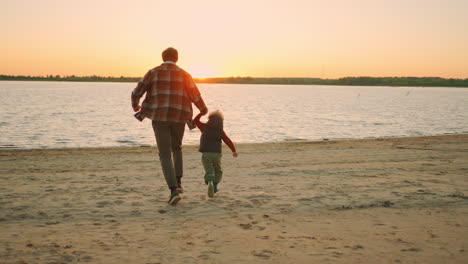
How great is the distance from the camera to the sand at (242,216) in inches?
165

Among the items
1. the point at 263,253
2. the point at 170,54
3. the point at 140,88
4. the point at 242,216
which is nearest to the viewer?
the point at 263,253

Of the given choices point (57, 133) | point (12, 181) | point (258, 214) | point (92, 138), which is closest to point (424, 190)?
point (258, 214)

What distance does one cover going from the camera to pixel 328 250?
4.29 meters

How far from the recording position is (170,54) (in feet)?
19.4

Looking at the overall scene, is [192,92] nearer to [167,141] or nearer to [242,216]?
[167,141]

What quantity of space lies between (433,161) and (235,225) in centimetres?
735

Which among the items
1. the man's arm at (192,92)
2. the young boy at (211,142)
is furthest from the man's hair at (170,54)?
the young boy at (211,142)

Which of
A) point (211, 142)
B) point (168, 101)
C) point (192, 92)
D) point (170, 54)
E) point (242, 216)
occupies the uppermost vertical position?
point (170, 54)

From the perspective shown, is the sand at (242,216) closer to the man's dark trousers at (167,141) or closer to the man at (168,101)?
the man's dark trousers at (167,141)

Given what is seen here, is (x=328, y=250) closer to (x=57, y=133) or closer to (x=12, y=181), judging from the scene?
(x=12, y=181)

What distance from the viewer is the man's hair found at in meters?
5.88

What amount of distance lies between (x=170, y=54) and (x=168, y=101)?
675mm

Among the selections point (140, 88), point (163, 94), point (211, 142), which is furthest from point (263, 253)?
point (140, 88)

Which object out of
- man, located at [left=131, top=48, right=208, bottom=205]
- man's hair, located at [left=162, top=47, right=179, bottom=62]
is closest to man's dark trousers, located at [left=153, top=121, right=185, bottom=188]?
man, located at [left=131, top=48, right=208, bottom=205]
